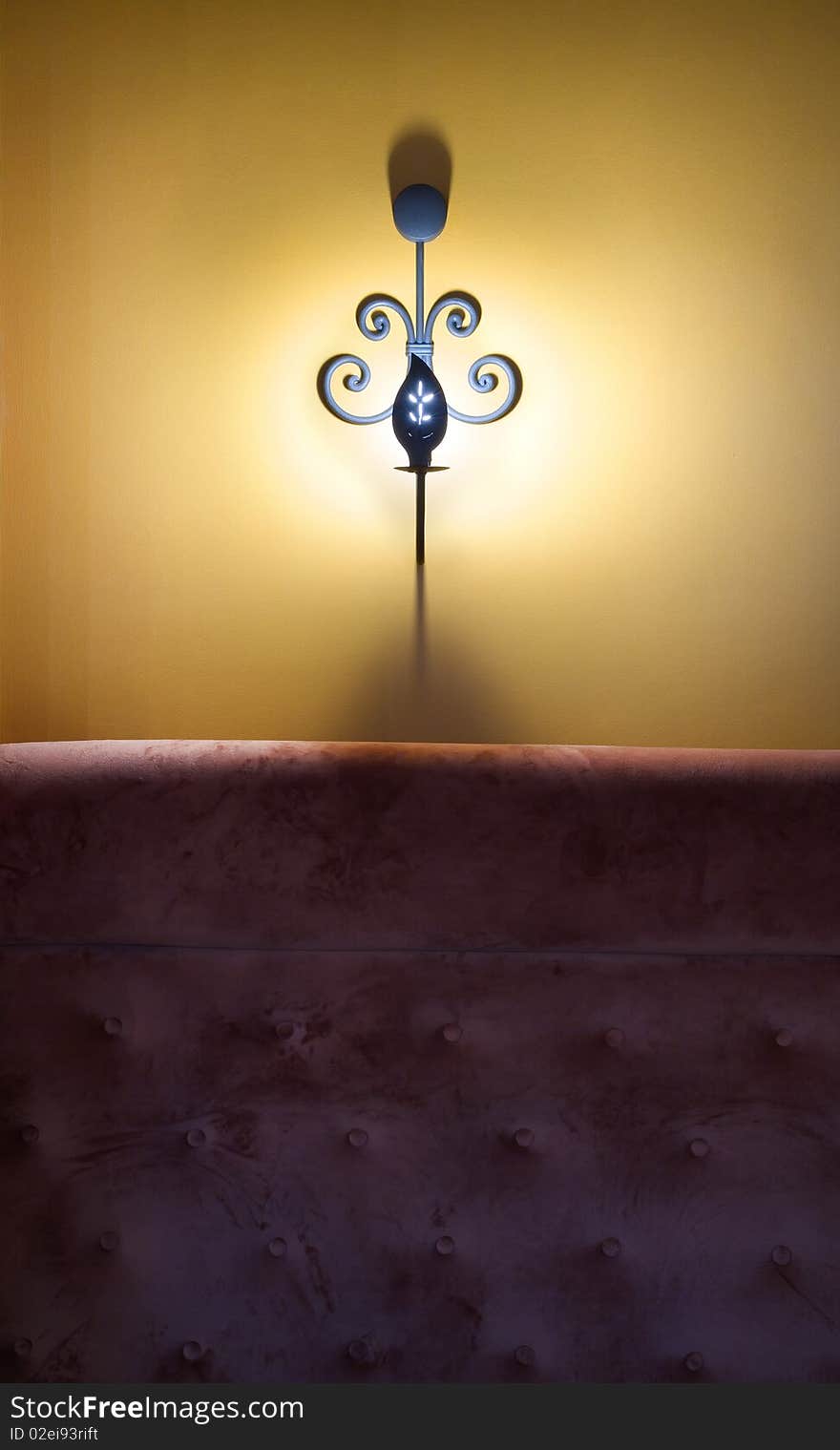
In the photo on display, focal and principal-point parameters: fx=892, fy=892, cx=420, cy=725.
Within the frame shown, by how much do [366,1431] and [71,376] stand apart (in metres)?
1.22

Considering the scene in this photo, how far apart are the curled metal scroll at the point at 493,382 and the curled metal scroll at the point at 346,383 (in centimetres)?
11

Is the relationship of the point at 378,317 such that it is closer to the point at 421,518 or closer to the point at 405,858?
the point at 421,518

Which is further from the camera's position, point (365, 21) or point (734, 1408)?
point (365, 21)

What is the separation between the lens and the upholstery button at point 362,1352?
0.89 metres

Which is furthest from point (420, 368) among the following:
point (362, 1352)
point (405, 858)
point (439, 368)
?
point (362, 1352)

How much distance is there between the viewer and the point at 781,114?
3.61ft

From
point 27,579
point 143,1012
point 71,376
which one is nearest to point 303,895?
point 143,1012

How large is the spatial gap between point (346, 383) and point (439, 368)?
0.12 meters

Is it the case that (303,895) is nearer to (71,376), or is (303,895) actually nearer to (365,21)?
(71,376)

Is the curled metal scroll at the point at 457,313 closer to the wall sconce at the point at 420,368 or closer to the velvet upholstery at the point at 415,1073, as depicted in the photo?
the wall sconce at the point at 420,368

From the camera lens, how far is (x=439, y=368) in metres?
1.13

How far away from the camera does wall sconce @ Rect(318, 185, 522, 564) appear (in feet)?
3.50

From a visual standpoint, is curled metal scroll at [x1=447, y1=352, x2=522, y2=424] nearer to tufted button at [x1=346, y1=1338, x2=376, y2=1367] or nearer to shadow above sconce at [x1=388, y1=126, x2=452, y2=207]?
shadow above sconce at [x1=388, y1=126, x2=452, y2=207]

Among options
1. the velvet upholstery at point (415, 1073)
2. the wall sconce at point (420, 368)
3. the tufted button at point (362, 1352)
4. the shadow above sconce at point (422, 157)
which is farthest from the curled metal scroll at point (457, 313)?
the tufted button at point (362, 1352)
